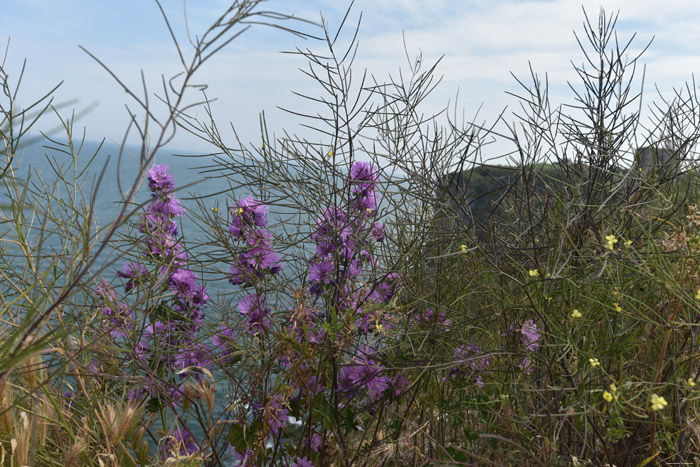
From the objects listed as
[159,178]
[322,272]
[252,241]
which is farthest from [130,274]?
[322,272]

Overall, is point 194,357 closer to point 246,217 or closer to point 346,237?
point 246,217

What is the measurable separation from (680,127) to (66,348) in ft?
7.15

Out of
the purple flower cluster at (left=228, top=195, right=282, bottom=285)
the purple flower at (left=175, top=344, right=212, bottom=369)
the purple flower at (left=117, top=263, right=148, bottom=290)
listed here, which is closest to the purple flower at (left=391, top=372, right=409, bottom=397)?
the purple flower cluster at (left=228, top=195, right=282, bottom=285)

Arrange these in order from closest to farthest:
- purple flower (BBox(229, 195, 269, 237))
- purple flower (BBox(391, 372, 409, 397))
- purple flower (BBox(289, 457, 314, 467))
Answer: purple flower (BBox(289, 457, 314, 467)) → purple flower (BBox(391, 372, 409, 397)) → purple flower (BBox(229, 195, 269, 237))

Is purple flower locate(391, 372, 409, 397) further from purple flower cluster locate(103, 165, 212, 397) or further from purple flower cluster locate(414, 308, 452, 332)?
purple flower cluster locate(103, 165, 212, 397)

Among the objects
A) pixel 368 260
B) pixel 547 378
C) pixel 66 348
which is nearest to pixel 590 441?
pixel 547 378

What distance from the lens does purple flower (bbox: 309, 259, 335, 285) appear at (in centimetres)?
178

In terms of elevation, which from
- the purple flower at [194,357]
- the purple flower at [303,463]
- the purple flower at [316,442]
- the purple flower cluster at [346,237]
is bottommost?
the purple flower at [316,442]

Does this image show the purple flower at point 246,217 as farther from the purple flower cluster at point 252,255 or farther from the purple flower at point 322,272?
the purple flower at point 322,272

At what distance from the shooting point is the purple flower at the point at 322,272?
178cm

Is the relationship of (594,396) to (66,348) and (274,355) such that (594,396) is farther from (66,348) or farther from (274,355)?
(66,348)

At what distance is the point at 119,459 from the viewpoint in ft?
5.37

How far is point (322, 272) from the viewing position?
1.79 m

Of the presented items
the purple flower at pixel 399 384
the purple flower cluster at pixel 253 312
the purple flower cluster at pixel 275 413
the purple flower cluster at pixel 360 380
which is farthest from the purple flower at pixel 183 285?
the purple flower at pixel 399 384
